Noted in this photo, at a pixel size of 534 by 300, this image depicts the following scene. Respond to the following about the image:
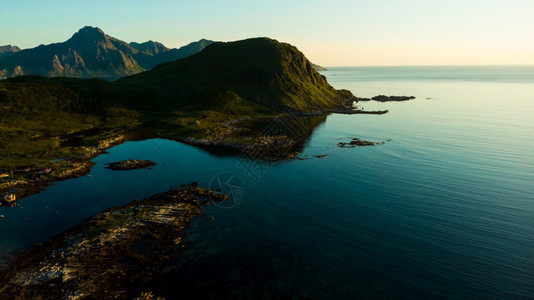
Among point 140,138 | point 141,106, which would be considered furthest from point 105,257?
point 141,106

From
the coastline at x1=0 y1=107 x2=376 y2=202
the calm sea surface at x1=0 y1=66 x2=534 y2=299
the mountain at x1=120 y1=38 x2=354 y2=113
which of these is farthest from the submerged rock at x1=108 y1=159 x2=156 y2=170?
the mountain at x1=120 y1=38 x2=354 y2=113

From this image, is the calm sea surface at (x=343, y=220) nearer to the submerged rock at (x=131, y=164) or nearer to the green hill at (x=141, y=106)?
the submerged rock at (x=131, y=164)

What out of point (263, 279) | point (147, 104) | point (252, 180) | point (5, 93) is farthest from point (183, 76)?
point (263, 279)

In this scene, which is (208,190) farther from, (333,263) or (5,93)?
(5,93)

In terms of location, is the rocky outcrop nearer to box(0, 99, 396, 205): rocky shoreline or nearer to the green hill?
box(0, 99, 396, 205): rocky shoreline

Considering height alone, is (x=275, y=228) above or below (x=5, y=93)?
below

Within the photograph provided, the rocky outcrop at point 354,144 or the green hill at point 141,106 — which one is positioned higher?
the green hill at point 141,106

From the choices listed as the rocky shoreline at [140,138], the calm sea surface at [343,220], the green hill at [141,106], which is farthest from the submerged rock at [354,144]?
the green hill at [141,106]
